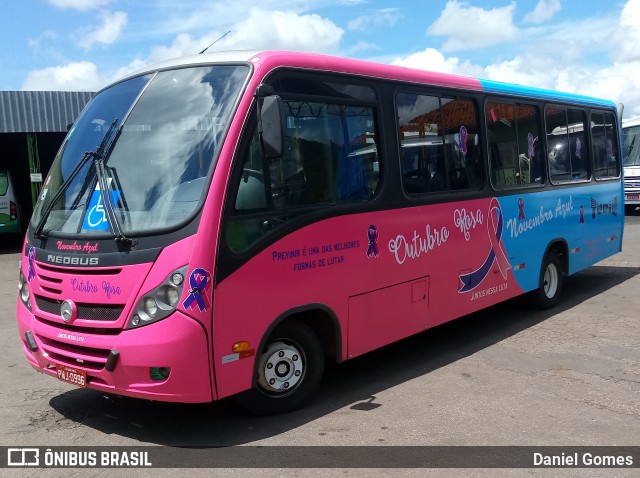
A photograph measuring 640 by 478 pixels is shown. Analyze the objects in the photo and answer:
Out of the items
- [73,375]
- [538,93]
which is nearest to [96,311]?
[73,375]

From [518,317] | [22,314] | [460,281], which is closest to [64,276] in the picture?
[22,314]

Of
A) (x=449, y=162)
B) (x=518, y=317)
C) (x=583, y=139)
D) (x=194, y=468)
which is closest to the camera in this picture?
(x=194, y=468)

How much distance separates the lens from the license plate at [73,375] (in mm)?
4516

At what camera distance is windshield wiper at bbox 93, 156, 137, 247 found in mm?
4398

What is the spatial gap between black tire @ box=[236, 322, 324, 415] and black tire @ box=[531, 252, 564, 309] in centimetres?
438

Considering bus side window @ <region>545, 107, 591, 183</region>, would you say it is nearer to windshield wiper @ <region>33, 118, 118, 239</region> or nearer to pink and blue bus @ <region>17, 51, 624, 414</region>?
pink and blue bus @ <region>17, 51, 624, 414</region>

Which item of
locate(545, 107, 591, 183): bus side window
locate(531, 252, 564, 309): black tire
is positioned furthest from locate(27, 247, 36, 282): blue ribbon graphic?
locate(545, 107, 591, 183): bus side window

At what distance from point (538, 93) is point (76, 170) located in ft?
19.7

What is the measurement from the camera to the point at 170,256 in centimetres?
428

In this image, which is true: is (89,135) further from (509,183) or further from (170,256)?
(509,183)

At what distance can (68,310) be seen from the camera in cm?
457

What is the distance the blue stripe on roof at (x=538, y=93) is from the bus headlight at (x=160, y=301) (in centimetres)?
463

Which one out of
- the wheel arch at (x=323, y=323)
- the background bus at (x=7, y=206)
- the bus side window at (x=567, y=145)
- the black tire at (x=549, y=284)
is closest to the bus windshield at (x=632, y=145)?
the bus side window at (x=567, y=145)

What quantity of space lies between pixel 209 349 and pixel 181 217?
2.96ft
